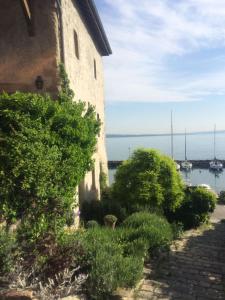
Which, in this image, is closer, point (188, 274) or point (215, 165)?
point (188, 274)

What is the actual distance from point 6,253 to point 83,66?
10.2 metres

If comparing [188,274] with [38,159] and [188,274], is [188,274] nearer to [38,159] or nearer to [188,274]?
[188,274]

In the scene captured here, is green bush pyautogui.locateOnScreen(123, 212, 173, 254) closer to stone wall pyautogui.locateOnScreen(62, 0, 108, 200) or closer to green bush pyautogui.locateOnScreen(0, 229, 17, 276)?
stone wall pyautogui.locateOnScreen(62, 0, 108, 200)

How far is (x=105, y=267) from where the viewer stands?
8148 millimetres

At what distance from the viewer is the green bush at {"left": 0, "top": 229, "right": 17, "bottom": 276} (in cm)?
716

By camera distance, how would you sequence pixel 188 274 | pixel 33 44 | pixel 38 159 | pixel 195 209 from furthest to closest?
pixel 195 209, pixel 33 44, pixel 188 274, pixel 38 159

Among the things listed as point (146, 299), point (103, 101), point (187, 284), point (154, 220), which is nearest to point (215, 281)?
point (187, 284)

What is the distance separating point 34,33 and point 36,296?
826 cm

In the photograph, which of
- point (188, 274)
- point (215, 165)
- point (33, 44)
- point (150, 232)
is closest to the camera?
point (188, 274)

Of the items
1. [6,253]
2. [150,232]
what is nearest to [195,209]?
[150,232]

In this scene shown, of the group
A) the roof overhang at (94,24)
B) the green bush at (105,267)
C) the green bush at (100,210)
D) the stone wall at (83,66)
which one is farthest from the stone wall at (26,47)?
the green bush at (100,210)

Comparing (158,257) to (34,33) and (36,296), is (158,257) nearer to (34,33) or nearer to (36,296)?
(36,296)

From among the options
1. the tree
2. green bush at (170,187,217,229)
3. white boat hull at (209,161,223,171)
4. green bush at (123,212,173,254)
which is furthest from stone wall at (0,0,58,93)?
white boat hull at (209,161,223,171)

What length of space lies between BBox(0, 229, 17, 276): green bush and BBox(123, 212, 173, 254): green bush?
4.66 meters
